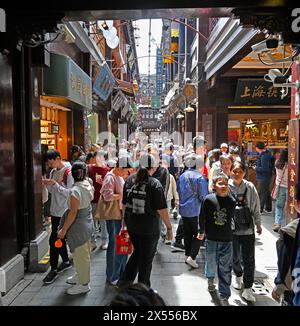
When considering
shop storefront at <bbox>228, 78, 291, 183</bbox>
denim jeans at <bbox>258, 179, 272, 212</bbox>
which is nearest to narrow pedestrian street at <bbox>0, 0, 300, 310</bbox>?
denim jeans at <bbox>258, 179, 272, 212</bbox>

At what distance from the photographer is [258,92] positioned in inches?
536

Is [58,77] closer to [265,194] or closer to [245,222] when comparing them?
[245,222]

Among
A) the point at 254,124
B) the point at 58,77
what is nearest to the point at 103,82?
the point at 58,77

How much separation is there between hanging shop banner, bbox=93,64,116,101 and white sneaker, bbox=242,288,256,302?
1001 cm

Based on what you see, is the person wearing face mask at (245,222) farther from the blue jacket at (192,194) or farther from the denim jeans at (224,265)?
the blue jacket at (192,194)

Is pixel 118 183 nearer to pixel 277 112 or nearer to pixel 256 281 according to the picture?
pixel 256 281

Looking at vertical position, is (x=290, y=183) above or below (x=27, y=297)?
above

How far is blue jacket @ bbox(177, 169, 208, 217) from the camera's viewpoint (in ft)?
21.8

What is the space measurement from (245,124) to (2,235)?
14.2m

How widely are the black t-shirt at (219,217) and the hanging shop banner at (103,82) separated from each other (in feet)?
31.2

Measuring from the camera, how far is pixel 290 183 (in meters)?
6.12

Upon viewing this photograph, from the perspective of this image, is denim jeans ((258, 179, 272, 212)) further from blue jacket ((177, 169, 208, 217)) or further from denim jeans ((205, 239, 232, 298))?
denim jeans ((205, 239, 232, 298))

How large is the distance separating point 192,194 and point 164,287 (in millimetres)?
1828

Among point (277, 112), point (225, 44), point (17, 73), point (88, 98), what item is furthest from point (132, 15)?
point (277, 112)
